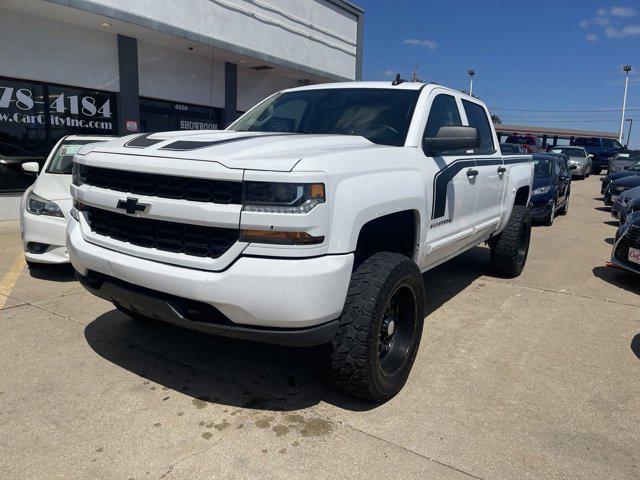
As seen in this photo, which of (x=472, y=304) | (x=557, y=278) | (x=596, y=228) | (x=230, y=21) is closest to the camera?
(x=472, y=304)

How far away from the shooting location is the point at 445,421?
289 centimetres

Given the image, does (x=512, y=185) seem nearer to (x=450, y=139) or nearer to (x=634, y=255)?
(x=634, y=255)

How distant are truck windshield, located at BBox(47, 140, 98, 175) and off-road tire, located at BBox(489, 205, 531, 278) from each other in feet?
16.9

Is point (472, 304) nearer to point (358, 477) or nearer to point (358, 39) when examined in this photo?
point (358, 477)

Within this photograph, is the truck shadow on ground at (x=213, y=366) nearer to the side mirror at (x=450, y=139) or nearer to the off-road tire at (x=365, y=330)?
the off-road tire at (x=365, y=330)

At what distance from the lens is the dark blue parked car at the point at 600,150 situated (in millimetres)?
28906

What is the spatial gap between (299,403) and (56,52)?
994 cm

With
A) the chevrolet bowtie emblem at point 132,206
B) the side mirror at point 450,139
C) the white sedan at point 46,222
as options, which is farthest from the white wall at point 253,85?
the chevrolet bowtie emblem at point 132,206

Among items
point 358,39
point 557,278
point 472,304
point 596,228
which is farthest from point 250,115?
point 358,39

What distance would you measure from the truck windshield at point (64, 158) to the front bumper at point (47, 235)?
3.04ft

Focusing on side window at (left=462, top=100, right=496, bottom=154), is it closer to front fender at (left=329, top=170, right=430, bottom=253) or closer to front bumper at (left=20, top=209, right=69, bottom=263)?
front fender at (left=329, top=170, right=430, bottom=253)

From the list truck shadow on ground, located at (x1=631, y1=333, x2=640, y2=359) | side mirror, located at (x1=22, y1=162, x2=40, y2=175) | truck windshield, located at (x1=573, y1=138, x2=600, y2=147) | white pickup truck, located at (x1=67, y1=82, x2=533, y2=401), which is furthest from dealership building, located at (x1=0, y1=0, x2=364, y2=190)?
truck windshield, located at (x1=573, y1=138, x2=600, y2=147)

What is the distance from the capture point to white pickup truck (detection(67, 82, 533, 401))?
2396 mm

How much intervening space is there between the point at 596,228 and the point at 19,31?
39.7 feet
